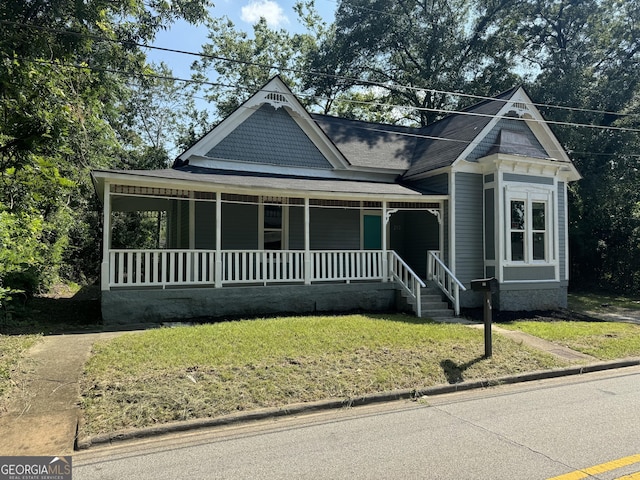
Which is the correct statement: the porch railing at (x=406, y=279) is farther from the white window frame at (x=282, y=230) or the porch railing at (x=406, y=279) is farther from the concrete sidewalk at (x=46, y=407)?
the concrete sidewalk at (x=46, y=407)

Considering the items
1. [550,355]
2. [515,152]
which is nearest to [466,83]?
[515,152]

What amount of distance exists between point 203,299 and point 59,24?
6644 mm

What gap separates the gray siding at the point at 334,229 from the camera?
14844 mm

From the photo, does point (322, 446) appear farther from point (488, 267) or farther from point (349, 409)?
point (488, 267)

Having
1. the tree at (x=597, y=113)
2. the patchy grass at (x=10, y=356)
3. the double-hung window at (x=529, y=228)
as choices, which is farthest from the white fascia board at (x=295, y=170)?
the tree at (x=597, y=113)

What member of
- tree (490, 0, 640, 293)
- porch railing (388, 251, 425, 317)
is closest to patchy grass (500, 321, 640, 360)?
porch railing (388, 251, 425, 317)

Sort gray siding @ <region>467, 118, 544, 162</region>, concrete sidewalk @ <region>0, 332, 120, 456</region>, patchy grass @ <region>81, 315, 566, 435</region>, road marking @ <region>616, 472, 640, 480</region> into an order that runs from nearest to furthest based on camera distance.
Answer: road marking @ <region>616, 472, 640, 480</region>, concrete sidewalk @ <region>0, 332, 120, 456</region>, patchy grass @ <region>81, 315, 566, 435</region>, gray siding @ <region>467, 118, 544, 162</region>

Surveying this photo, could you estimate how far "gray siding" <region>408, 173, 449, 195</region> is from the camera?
14.1 meters

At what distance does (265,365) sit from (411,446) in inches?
111

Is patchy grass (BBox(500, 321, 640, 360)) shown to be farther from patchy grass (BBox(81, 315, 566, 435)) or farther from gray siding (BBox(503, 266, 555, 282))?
gray siding (BBox(503, 266, 555, 282))

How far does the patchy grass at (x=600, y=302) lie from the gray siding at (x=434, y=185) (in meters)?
6.90

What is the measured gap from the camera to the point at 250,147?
46.6 ft

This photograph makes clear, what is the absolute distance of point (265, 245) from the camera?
1427 centimetres

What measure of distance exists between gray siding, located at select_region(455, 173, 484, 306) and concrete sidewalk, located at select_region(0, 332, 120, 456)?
421 inches
